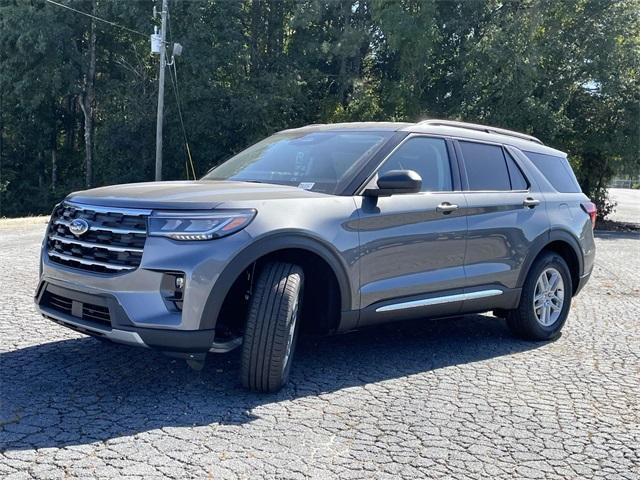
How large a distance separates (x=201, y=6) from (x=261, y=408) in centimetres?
3015

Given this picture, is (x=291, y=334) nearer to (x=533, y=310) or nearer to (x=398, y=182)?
(x=398, y=182)

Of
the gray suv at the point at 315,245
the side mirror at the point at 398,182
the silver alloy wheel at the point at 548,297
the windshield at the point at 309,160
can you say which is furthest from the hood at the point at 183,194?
the silver alloy wheel at the point at 548,297

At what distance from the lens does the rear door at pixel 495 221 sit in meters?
5.43

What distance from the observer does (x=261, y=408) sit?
4.01 metres

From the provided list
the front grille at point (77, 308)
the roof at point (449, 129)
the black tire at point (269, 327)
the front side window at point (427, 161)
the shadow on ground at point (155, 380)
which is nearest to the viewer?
the shadow on ground at point (155, 380)

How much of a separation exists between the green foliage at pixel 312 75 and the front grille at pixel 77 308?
24.2 m

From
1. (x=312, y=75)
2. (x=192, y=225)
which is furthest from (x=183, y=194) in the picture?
(x=312, y=75)

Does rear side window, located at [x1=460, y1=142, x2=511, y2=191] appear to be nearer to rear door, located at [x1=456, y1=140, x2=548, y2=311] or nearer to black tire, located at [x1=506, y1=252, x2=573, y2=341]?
rear door, located at [x1=456, y1=140, x2=548, y2=311]

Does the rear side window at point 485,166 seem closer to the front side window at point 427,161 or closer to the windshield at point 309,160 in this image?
the front side window at point 427,161

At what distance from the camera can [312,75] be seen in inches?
1259

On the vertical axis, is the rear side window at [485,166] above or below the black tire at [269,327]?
above

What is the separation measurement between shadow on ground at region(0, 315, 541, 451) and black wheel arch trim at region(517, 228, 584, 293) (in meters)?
0.71

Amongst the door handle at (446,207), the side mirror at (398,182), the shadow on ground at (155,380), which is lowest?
the shadow on ground at (155,380)

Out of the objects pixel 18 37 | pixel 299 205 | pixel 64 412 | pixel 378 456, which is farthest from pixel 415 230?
pixel 18 37
